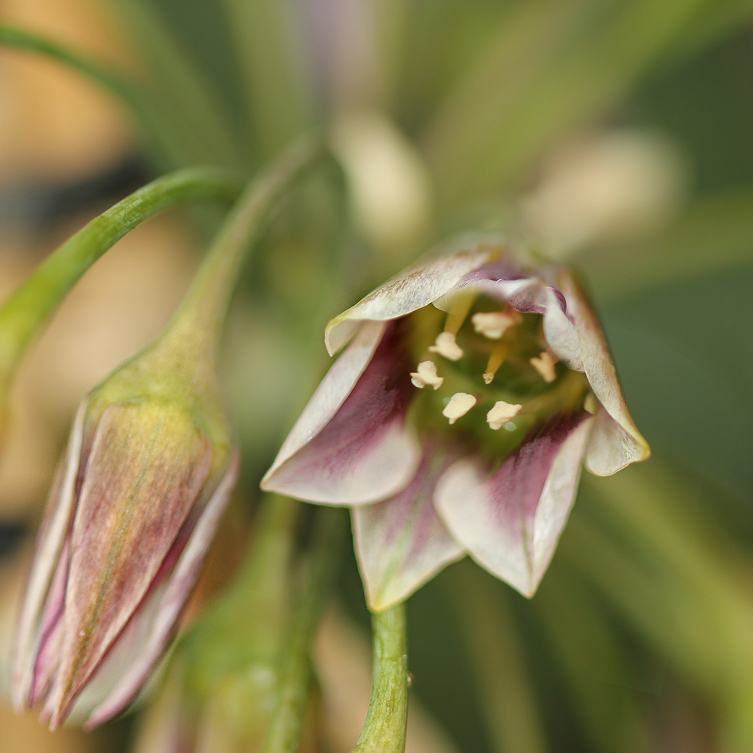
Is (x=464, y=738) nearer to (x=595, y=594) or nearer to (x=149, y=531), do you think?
(x=595, y=594)

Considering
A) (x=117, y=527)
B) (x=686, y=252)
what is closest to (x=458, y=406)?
(x=117, y=527)

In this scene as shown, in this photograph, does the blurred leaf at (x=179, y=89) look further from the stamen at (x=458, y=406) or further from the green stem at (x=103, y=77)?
the stamen at (x=458, y=406)

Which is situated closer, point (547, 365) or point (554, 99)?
point (547, 365)

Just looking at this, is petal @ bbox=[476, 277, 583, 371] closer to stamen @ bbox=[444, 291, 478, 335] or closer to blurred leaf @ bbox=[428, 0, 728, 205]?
stamen @ bbox=[444, 291, 478, 335]

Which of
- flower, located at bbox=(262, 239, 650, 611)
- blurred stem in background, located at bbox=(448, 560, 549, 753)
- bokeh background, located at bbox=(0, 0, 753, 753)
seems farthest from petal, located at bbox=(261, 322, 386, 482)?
A: blurred stem in background, located at bbox=(448, 560, 549, 753)

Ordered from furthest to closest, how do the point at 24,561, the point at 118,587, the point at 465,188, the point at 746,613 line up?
the point at 465,188 → the point at 24,561 → the point at 746,613 → the point at 118,587

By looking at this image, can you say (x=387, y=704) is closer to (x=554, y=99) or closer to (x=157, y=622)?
(x=157, y=622)

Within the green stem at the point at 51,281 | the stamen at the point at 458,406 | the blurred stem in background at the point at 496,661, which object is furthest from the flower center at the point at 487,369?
the blurred stem in background at the point at 496,661

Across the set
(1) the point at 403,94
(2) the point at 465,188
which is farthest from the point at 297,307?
(1) the point at 403,94
